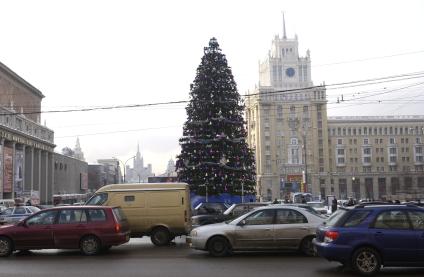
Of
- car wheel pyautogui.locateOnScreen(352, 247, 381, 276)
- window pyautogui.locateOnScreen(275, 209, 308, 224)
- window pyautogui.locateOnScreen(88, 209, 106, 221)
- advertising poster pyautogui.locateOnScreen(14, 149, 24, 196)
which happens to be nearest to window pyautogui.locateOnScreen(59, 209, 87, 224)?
window pyautogui.locateOnScreen(88, 209, 106, 221)

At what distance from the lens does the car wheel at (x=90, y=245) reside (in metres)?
15.7

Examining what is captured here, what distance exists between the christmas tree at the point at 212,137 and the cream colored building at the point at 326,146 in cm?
11124

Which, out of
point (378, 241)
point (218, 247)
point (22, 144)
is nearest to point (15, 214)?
point (218, 247)

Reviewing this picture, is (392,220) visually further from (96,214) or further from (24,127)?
(24,127)

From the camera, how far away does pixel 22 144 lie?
8475cm

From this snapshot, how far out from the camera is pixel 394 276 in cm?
1140

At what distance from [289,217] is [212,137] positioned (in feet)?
68.6

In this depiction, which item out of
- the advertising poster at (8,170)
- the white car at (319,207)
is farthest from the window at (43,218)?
the advertising poster at (8,170)

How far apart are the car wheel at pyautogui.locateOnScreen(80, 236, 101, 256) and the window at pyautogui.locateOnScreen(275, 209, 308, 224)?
5.42 meters

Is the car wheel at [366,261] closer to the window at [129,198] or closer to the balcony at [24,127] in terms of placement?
the window at [129,198]

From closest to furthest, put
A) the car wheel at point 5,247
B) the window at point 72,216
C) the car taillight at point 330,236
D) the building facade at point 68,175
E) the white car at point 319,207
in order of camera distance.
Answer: the car taillight at point 330,236 < the car wheel at point 5,247 < the window at point 72,216 < the white car at point 319,207 < the building facade at point 68,175

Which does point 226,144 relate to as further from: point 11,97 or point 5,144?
point 11,97

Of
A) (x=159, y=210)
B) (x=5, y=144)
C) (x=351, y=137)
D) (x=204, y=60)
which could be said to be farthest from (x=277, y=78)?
(x=159, y=210)

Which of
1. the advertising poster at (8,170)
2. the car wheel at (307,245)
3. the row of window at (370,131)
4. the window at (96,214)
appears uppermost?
the row of window at (370,131)
